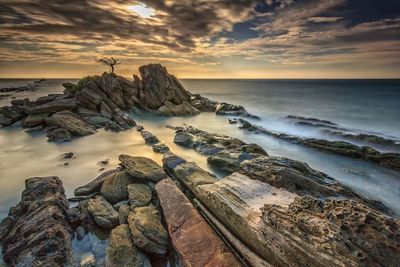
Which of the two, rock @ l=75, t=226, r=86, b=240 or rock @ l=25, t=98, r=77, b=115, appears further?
rock @ l=25, t=98, r=77, b=115

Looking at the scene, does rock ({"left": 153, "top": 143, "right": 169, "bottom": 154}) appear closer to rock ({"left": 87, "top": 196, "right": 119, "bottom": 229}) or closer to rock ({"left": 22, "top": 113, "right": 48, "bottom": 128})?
rock ({"left": 87, "top": 196, "right": 119, "bottom": 229})

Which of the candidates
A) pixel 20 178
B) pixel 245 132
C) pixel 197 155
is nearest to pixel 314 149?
pixel 245 132

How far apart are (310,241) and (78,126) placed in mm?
17279

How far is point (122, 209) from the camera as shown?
6152 millimetres

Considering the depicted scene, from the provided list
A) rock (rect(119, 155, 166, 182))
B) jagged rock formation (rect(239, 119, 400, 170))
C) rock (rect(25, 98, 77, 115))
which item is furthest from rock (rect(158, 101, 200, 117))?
rock (rect(119, 155, 166, 182))

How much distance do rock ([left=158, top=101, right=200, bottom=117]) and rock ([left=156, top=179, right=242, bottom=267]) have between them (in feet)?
72.3

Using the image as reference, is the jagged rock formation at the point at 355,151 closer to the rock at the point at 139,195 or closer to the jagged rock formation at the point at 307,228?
the jagged rock formation at the point at 307,228

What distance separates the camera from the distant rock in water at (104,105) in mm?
17344

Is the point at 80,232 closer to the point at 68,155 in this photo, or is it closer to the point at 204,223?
the point at 204,223

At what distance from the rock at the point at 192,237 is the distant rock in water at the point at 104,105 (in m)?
11.9

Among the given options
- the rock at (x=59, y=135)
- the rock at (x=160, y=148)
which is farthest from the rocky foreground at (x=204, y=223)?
the rock at (x=59, y=135)

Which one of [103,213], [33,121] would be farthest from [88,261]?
[33,121]

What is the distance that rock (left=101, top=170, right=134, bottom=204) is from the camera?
23.2 ft

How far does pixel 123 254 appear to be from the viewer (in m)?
4.53
